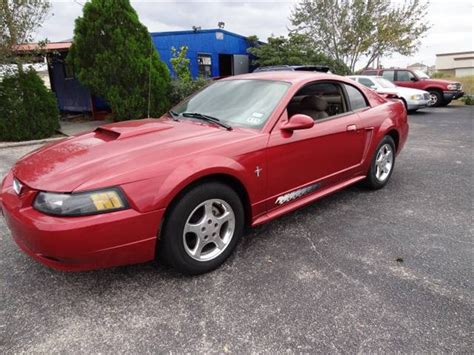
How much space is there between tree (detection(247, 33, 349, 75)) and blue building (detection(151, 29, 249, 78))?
2.35 ft

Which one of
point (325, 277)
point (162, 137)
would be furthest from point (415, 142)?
point (162, 137)

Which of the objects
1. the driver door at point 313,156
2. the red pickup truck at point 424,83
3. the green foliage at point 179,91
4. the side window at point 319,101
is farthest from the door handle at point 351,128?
the red pickup truck at point 424,83

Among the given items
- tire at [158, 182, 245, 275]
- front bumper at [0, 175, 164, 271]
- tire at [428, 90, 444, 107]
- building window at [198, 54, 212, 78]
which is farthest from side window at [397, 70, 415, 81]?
A: front bumper at [0, 175, 164, 271]

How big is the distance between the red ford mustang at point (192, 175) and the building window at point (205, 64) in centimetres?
1297

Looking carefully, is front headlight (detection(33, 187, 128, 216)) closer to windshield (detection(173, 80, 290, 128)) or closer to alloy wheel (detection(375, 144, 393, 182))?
windshield (detection(173, 80, 290, 128))

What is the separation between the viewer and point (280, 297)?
2225 millimetres

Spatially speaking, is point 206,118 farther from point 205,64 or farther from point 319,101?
point 205,64

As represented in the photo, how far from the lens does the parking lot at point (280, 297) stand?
187 cm

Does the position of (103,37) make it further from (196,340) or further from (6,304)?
(196,340)

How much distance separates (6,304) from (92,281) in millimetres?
519

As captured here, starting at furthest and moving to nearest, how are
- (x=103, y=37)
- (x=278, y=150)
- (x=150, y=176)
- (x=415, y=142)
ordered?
(x=103, y=37) < (x=415, y=142) < (x=278, y=150) < (x=150, y=176)

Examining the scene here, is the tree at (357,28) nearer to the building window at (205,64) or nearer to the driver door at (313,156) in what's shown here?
the building window at (205,64)

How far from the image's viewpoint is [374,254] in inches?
108

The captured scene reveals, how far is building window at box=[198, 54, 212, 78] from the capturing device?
619 inches
